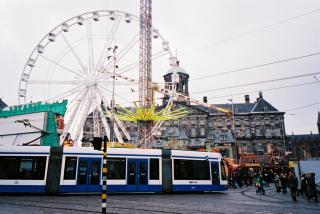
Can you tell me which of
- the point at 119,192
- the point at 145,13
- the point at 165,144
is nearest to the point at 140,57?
the point at 145,13

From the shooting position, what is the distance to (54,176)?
53.5 feet

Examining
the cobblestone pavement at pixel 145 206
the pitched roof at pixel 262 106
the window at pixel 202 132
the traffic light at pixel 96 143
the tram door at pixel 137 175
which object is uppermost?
the pitched roof at pixel 262 106

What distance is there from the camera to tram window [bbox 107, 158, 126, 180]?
17017mm

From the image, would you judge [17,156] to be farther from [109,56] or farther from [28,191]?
[109,56]

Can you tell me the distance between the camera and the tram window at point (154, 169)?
698 inches

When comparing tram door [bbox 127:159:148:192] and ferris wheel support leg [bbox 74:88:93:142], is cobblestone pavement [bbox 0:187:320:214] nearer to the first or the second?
tram door [bbox 127:159:148:192]

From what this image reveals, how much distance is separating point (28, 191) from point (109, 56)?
16518 millimetres

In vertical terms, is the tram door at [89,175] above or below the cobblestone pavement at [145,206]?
above

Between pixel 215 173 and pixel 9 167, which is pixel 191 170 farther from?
pixel 9 167

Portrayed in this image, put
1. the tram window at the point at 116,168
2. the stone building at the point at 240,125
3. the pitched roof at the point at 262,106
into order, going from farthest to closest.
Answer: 1. the pitched roof at the point at 262,106
2. the stone building at the point at 240,125
3. the tram window at the point at 116,168

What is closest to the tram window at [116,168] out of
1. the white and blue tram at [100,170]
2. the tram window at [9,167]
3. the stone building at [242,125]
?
the white and blue tram at [100,170]

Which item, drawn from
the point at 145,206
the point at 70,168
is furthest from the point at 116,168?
the point at 145,206

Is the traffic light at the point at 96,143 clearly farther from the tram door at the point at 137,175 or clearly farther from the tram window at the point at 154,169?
the tram window at the point at 154,169

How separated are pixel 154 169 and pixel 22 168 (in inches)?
304
